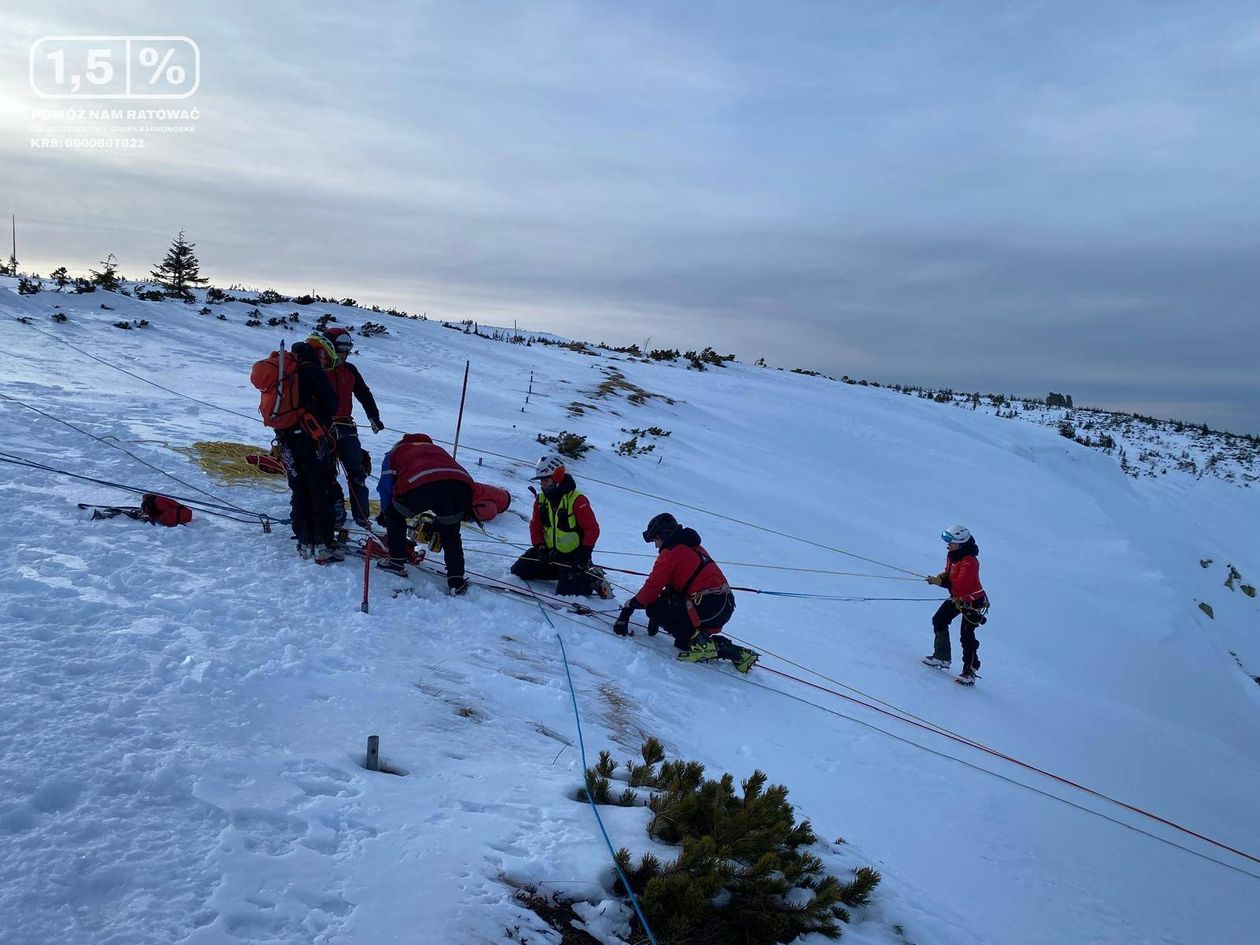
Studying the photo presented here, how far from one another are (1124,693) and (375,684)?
11.6 meters

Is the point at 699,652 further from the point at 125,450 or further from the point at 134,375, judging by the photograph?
the point at 134,375

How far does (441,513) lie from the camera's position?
6168 mm

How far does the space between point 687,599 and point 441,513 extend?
2467 millimetres

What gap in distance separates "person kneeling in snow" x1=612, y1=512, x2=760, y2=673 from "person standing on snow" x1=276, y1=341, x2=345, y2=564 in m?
2.80

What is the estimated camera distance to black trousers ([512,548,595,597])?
290 inches

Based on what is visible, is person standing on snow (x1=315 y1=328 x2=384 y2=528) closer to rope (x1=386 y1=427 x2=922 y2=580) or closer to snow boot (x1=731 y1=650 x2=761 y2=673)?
snow boot (x1=731 y1=650 x2=761 y2=673)

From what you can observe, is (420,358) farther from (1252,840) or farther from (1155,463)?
(1155,463)

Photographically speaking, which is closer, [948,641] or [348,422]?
[348,422]

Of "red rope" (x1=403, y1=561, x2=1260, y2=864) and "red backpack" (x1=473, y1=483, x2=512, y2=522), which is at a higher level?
"red backpack" (x1=473, y1=483, x2=512, y2=522)

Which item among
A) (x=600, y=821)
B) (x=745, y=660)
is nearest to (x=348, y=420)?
(x=745, y=660)

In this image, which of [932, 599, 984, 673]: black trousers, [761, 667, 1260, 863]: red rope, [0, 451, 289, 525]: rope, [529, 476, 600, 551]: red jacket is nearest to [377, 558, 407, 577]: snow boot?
[0, 451, 289, 525]: rope

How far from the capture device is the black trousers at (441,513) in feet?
20.1

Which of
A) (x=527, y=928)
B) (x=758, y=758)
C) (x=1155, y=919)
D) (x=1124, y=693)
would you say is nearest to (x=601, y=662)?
(x=758, y=758)

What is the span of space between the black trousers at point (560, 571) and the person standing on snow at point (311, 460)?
186cm
